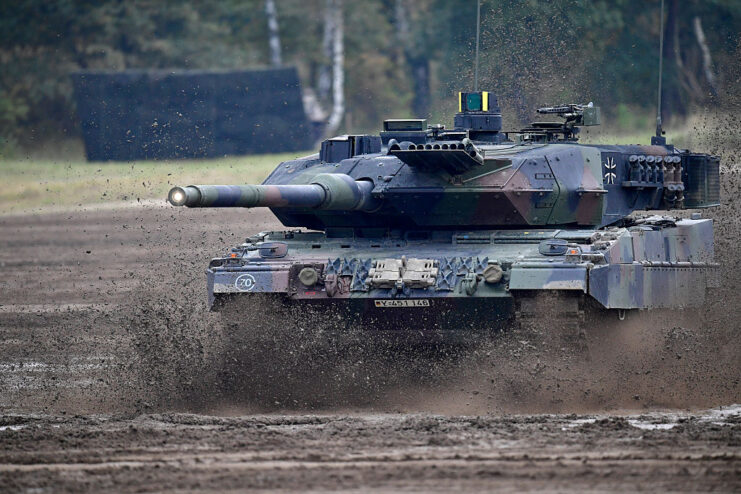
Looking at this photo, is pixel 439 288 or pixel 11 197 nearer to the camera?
pixel 439 288

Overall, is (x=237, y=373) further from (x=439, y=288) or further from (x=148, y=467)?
(x=148, y=467)

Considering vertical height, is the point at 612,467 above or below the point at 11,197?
below

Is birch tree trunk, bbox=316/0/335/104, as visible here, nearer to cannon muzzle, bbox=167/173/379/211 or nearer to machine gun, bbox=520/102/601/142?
machine gun, bbox=520/102/601/142

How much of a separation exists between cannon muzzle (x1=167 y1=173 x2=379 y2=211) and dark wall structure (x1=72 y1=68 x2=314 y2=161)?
12.6m

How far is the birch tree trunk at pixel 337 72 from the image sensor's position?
34812mm

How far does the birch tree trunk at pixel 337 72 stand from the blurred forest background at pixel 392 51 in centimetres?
4

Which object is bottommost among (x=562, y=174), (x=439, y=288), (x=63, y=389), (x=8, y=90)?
(x=63, y=389)

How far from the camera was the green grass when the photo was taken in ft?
97.2

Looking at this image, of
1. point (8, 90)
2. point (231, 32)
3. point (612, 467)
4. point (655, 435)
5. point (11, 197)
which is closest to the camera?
point (612, 467)

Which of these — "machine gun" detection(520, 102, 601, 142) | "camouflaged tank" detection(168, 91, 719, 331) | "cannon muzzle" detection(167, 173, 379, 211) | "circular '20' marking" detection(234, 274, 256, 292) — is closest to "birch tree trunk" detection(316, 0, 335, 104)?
"machine gun" detection(520, 102, 601, 142)

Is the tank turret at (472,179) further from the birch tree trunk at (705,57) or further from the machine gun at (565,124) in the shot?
the birch tree trunk at (705,57)

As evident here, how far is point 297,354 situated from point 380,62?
71.0ft

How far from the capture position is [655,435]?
42.2ft

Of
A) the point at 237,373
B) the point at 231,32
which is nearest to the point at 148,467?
the point at 237,373
